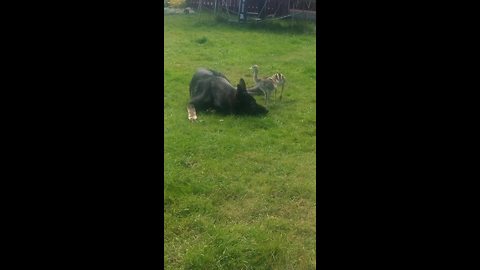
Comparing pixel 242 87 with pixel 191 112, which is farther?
pixel 242 87

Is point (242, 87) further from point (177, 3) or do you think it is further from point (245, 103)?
point (177, 3)

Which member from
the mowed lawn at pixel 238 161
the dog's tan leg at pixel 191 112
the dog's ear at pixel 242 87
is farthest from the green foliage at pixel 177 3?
the dog's ear at pixel 242 87

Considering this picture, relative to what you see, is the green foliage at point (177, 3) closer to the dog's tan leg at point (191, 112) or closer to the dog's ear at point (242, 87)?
the dog's tan leg at point (191, 112)

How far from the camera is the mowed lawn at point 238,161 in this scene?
1.50 metres

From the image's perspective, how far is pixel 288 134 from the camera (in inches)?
96.3

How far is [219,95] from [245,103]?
0.56ft

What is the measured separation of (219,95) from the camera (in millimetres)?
2924

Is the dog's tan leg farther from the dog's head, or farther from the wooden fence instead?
the wooden fence

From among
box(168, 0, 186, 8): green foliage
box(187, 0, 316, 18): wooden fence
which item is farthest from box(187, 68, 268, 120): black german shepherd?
box(168, 0, 186, 8): green foliage

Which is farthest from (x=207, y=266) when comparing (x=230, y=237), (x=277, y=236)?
(x=277, y=236)

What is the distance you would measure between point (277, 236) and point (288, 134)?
3.10 feet

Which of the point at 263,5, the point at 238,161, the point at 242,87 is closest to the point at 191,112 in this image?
the point at 242,87

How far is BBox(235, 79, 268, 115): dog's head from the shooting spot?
283 cm
